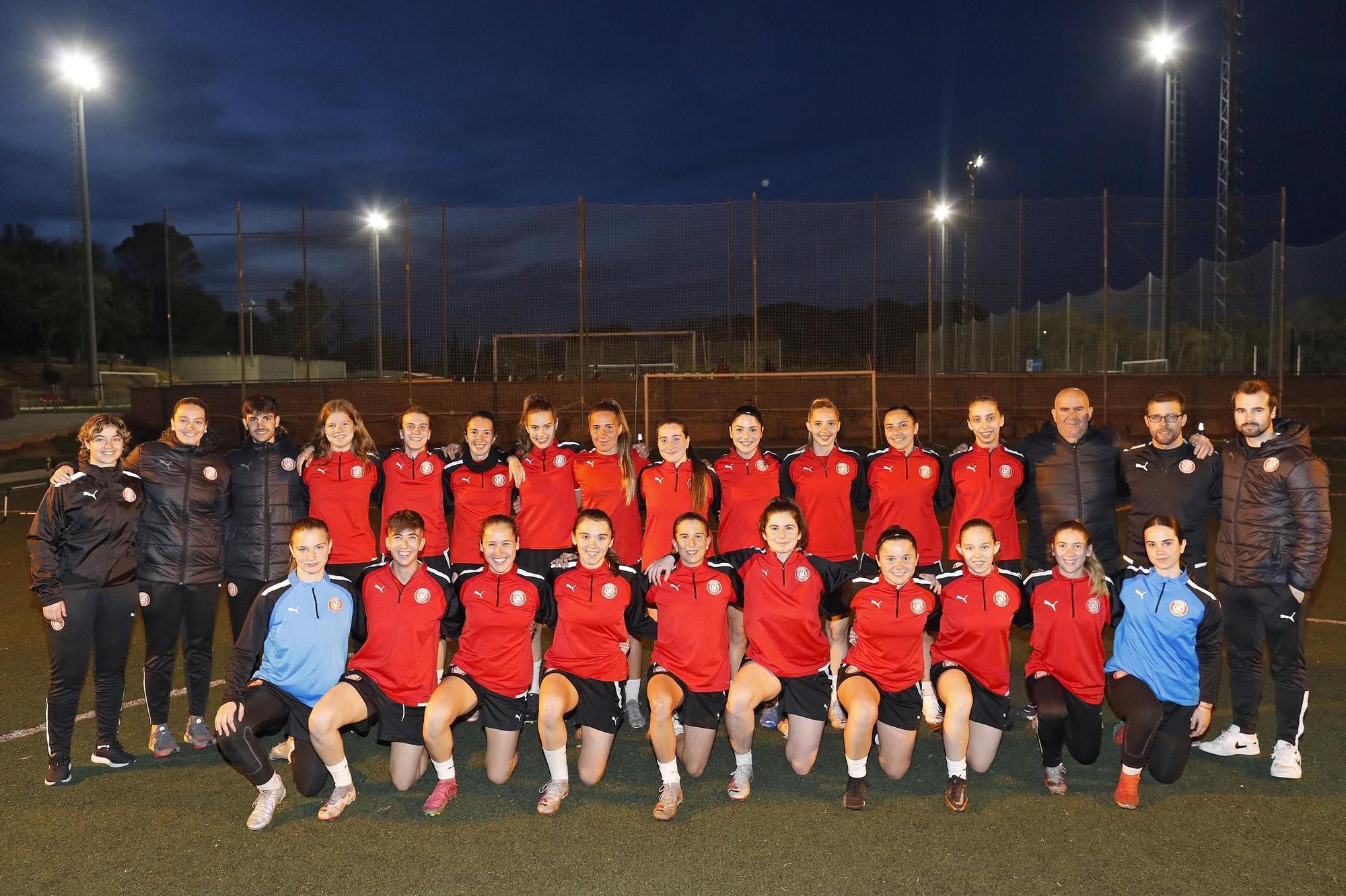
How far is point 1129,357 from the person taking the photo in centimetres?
1845

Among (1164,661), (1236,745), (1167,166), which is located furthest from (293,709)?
(1167,166)

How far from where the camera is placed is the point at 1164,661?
13.2 feet

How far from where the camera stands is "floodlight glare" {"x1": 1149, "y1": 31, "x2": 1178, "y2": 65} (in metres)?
18.4

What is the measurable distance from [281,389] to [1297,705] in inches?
690

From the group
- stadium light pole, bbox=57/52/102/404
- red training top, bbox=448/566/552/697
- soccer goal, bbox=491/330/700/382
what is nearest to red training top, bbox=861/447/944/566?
red training top, bbox=448/566/552/697

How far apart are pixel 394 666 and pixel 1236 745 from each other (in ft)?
13.0

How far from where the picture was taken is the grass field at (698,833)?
3195 millimetres

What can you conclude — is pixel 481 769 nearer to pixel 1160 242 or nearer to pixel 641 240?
pixel 641 240

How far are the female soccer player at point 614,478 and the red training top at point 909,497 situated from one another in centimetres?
135

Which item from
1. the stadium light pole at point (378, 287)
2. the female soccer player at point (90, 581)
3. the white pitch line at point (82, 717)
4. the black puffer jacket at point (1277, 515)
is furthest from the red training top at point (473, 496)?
the stadium light pole at point (378, 287)

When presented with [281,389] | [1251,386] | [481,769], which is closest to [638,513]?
[481,769]

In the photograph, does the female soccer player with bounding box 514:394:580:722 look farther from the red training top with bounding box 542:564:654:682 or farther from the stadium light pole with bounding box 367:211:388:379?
the stadium light pole with bounding box 367:211:388:379

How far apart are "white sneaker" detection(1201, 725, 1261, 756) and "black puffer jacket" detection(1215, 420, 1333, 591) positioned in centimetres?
71

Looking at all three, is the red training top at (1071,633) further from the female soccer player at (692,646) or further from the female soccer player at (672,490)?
the female soccer player at (672,490)
